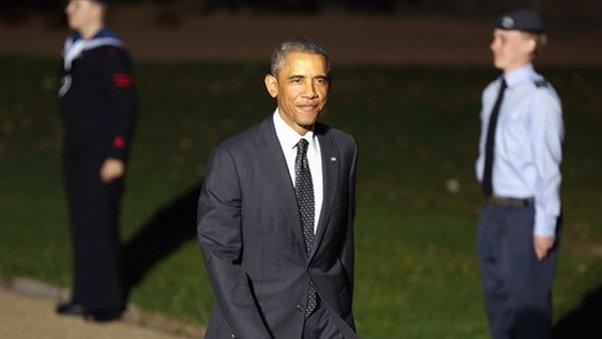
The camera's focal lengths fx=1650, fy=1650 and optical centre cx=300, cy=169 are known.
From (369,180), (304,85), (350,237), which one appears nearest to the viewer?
(304,85)

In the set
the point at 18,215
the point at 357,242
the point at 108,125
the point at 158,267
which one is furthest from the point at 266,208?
the point at 18,215

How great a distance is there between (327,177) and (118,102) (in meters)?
4.61

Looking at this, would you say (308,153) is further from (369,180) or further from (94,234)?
(369,180)

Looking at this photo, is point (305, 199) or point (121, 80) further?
point (121, 80)

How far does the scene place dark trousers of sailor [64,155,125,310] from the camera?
10305mm

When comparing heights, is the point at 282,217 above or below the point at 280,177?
below

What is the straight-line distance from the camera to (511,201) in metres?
8.02

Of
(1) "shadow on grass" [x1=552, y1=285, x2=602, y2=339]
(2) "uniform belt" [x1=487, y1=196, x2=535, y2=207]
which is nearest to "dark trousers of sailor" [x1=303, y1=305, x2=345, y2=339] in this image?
(2) "uniform belt" [x1=487, y1=196, x2=535, y2=207]

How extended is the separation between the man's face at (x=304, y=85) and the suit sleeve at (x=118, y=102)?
4.60m

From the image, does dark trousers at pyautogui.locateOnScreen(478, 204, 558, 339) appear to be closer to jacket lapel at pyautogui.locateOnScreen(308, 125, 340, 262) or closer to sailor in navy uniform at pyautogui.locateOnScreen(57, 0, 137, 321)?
jacket lapel at pyautogui.locateOnScreen(308, 125, 340, 262)

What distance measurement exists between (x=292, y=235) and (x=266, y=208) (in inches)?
5.1

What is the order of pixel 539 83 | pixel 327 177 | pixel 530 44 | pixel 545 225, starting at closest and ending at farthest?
pixel 327 177 → pixel 545 225 → pixel 539 83 → pixel 530 44

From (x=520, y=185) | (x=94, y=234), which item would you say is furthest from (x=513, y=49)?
(x=94, y=234)

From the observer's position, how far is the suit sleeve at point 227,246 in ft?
18.2
